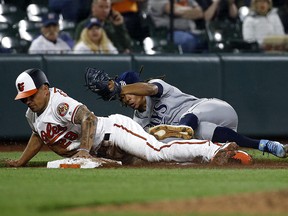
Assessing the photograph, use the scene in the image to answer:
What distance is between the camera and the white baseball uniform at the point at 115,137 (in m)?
8.67

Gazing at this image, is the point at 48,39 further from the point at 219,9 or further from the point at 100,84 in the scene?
the point at 100,84

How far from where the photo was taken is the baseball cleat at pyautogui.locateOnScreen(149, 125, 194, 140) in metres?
8.85

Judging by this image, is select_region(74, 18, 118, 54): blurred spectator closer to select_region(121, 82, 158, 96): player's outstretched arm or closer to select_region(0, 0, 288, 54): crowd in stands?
select_region(0, 0, 288, 54): crowd in stands

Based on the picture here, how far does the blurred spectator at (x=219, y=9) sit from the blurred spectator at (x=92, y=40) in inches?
87.1

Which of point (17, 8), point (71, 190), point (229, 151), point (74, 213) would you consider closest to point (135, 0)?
point (17, 8)

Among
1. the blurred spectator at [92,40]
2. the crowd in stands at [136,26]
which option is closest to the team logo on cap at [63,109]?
the crowd in stands at [136,26]

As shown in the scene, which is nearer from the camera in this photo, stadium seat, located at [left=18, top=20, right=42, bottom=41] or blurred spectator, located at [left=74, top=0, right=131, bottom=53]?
stadium seat, located at [left=18, top=20, right=42, bottom=41]

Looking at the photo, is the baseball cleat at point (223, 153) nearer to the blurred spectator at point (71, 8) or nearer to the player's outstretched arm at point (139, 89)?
the player's outstretched arm at point (139, 89)

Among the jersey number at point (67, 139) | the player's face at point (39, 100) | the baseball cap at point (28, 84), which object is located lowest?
the jersey number at point (67, 139)

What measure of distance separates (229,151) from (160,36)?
17.4 ft

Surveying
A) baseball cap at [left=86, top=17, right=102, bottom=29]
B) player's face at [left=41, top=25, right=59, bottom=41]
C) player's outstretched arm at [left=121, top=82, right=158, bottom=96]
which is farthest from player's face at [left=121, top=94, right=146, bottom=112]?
player's face at [left=41, top=25, right=59, bottom=41]

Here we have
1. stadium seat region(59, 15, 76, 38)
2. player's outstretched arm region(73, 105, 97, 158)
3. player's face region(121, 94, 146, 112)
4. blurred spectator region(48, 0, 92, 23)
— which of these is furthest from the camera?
blurred spectator region(48, 0, 92, 23)

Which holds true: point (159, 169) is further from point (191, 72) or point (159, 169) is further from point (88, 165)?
point (191, 72)

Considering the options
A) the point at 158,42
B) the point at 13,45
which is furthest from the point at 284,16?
the point at 13,45
